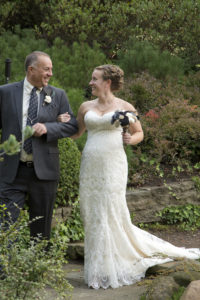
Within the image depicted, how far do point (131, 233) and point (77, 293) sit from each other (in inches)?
32.3

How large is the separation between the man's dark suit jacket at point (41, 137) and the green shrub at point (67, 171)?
1.41 metres

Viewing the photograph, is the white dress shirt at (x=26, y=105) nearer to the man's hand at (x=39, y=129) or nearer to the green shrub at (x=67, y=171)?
the man's hand at (x=39, y=129)

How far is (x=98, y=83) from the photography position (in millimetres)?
5316

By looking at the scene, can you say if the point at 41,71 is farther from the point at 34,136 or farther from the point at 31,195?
the point at 31,195

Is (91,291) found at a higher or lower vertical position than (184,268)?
lower

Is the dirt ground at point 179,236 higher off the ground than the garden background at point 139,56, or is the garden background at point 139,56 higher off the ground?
the garden background at point 139,56

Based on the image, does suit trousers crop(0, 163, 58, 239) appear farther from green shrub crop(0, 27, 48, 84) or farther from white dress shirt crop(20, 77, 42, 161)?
green shrub crop(0, 27, 48, 84)

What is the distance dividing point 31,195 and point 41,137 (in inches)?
21.6

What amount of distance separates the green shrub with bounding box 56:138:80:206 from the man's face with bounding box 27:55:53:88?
170 centimetres

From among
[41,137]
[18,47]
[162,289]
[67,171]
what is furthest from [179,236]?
[18,47]

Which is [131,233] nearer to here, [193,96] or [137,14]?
[193,96]

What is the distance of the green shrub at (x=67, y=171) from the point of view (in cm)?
670

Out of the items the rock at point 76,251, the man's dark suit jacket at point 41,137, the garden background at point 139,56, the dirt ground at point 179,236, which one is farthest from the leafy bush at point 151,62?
the man's dark suit jacket at point 41,137

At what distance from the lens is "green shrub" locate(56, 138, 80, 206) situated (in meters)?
6.70
